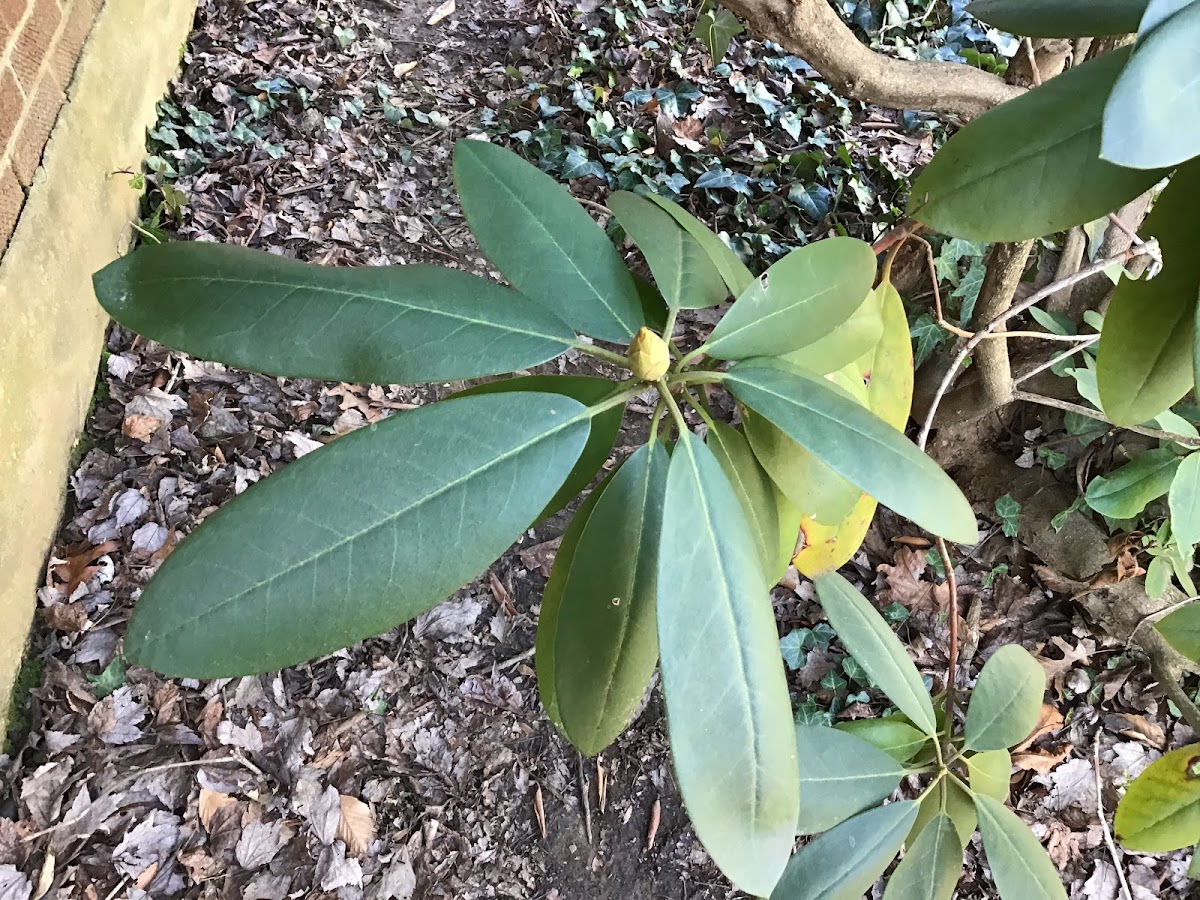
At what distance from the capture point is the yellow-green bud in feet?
2.18

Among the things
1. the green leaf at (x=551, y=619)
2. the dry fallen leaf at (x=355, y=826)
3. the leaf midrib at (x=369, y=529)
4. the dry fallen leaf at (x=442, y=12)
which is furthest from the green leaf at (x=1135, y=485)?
the dry fallen leaf at (x=442, y=12)

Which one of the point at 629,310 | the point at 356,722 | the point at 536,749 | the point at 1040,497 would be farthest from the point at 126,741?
the point at 1040,497

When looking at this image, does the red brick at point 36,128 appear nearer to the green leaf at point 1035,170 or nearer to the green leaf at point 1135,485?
the green leaf at point 1035,170

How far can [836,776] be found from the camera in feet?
3.28

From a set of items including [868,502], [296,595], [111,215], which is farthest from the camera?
[111,215]

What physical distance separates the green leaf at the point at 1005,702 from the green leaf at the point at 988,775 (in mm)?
33

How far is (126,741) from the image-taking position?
5.43 ft

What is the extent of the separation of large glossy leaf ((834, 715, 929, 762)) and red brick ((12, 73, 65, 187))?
81.7 inches

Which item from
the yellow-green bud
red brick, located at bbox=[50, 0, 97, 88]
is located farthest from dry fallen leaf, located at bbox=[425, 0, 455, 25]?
the yellow-green bud

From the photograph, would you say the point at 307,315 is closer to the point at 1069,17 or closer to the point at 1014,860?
the point at 1069,17

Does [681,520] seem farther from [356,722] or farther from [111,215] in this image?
[111,215]

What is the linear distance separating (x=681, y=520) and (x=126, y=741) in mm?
1590

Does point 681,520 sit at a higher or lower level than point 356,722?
higher

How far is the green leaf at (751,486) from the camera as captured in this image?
32.5 inches
